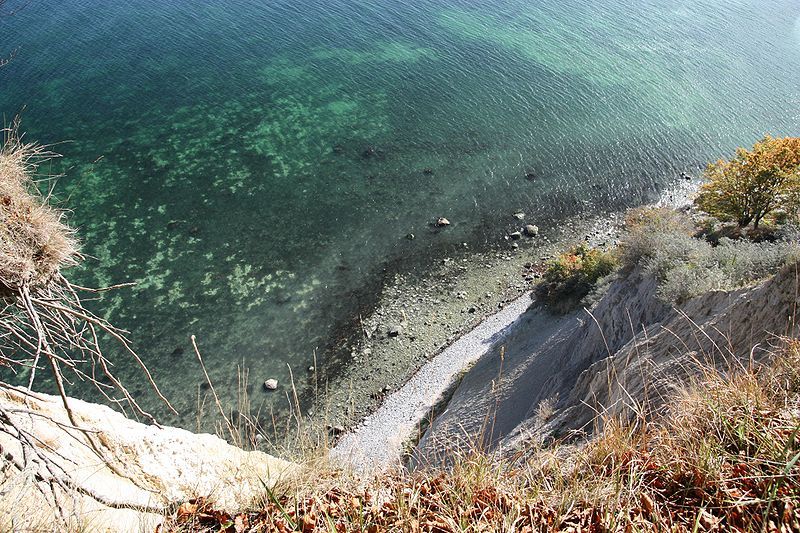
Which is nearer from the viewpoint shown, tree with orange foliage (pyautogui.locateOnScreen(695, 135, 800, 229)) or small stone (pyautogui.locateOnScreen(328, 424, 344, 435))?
small stone (pyautogui.locateOnScreen(328, 424, 344, 435))

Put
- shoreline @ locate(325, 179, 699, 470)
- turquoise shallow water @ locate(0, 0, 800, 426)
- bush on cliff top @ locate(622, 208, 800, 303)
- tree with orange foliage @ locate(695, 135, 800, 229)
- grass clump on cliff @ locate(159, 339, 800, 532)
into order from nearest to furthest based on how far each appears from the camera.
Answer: grass clump on cliff @ locate(159, 339, 800, 532) < bush on cliff top @ locate(622, 208, 800, 303) < shoreline @ locate(325, 179, 699, 470) < tree with orange foliage @ locate(695, 135, 800, 229) < turquoise shallow water @ locate(0, 0, 800, 426)

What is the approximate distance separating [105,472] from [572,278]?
20.1 m

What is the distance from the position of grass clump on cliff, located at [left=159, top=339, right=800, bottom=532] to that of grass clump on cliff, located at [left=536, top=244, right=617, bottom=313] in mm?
16567

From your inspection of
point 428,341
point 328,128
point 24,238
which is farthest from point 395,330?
point 328,128

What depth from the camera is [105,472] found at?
6.46 m

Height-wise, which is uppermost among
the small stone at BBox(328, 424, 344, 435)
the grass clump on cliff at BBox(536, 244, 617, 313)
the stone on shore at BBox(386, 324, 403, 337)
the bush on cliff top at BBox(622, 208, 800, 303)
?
the bush on cliff top at BBox(622, 208, 800, 303)

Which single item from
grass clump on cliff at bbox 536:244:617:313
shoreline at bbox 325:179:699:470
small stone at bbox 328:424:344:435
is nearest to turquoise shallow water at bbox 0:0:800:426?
shoreline at bbox 325:179:699:470

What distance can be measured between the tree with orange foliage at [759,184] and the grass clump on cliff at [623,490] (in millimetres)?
22843

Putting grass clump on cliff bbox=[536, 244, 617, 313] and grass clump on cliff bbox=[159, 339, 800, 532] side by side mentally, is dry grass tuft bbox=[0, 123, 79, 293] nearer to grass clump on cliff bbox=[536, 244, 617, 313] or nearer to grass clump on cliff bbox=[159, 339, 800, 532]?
grass clump on cliff bbox=[159, 339, 800, 532]

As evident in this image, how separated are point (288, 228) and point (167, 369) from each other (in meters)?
10.7

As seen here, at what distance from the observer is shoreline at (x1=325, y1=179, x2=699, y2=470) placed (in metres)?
20.6

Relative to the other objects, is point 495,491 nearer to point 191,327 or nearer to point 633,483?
point 633,483

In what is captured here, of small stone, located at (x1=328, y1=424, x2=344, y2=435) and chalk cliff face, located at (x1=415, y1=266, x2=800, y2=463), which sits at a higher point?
chalk cliff face, located at (x1=415, y1=266, x2=800, y2=463)

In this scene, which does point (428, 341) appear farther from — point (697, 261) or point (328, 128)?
point (328, 128)
